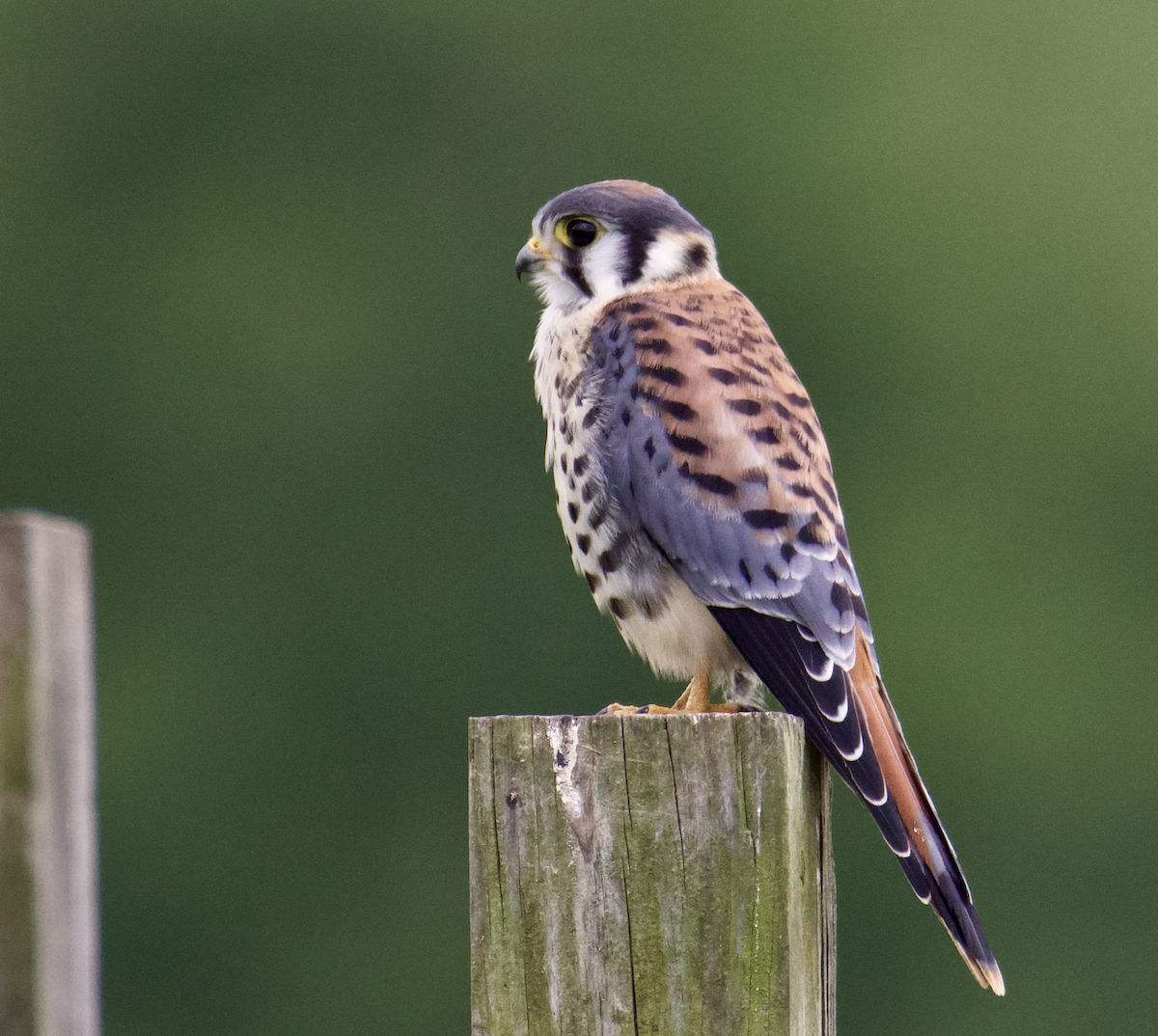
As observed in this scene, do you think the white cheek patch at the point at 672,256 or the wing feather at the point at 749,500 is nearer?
the wing feather at the point at 749,500

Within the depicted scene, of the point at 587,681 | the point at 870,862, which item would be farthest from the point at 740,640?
the point at 870,862

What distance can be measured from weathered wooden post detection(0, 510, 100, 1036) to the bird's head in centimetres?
205

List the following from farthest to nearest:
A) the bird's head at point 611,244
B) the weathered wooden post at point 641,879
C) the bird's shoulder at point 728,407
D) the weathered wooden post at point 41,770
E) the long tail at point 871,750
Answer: the bird's head at point 611,244 < the bird's shoulder at point 728,407 < the long tail at point 871,750 < the weathered wooden post at point 641,879 < the weathered wooden post at point 41,770

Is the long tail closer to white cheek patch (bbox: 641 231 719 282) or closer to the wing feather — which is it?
the wing feather

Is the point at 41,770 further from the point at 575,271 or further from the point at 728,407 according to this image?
the point at 575,271

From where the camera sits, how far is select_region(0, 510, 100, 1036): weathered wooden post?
1.09 metres

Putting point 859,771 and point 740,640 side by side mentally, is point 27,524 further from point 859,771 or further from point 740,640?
point 740,640

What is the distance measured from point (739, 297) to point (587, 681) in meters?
4.83

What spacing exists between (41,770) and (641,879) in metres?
0.70

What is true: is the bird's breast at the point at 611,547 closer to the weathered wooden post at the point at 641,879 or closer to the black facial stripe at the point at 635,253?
the black facial stripe at the point at 635,253

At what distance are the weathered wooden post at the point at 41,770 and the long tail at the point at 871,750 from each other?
123 centimetres

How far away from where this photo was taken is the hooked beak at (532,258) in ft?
10.3

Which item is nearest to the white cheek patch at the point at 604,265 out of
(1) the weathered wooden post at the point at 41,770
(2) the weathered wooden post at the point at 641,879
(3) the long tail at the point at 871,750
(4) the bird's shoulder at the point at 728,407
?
(4) the bird's shoulder at the point at 728,407

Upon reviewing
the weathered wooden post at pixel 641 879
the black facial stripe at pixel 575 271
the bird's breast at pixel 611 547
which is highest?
the black facial stripe at pixel 575 271
